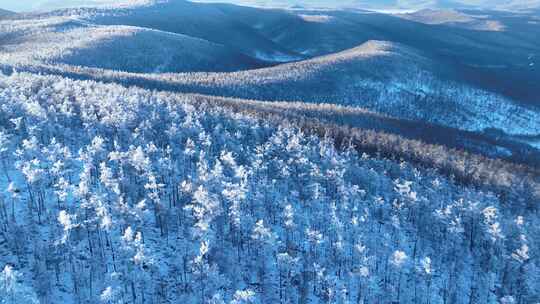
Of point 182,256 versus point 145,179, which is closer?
point 182,256

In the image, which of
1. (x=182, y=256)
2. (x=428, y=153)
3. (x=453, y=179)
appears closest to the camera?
(x=182, y=256)

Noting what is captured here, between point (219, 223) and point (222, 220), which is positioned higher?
point (222, 220)

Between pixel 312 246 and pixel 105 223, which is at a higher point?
pixel 105 223

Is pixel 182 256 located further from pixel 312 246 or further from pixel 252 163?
pixel 252 163

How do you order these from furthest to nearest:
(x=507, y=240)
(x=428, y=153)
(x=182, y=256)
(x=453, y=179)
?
(x=428, y=153)
(x=453, y=179)
(x=507, y=240)
(x=182, y=256)

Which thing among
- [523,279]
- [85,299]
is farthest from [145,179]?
[523,279]

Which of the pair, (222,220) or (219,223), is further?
(222,220)

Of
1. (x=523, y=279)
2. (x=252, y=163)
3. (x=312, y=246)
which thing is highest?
(x=252, y=163)
